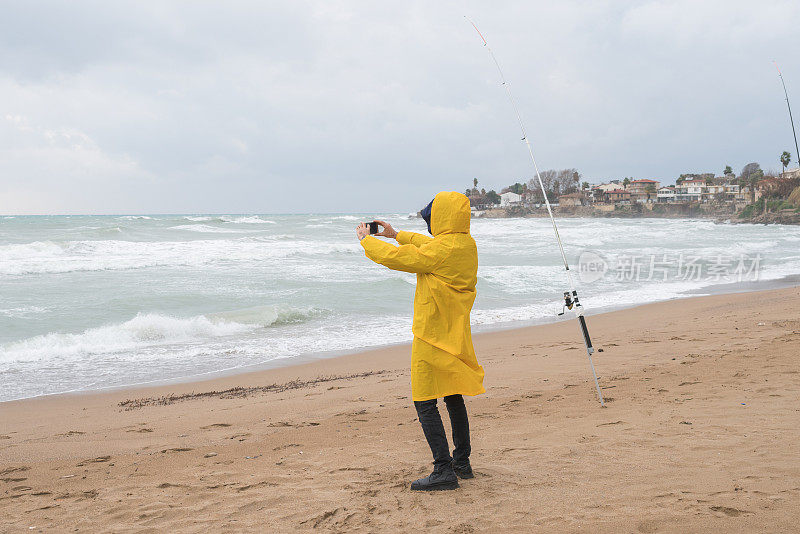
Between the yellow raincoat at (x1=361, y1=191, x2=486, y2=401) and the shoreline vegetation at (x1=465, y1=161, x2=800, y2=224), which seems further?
the shoreline vegetation at (x1=465, y1=161, x2=800, y2=224)

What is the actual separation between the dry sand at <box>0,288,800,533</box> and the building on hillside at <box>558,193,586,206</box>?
12201cm

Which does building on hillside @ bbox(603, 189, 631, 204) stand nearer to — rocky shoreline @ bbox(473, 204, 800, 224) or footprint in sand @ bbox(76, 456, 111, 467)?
rocky shoreline @ bbox(473, 204, 800, 224)

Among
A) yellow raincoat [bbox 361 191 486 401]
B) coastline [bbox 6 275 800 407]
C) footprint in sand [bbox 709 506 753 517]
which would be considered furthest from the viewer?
coastline [bbox 6 275 800 407]

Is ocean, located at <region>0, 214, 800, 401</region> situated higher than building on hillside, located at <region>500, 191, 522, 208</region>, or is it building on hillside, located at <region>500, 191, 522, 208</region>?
building on hillside, located at <region>500, 191, 522, 208</region>

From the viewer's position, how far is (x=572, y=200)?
126m

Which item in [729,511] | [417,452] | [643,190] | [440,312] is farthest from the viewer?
[643,190]

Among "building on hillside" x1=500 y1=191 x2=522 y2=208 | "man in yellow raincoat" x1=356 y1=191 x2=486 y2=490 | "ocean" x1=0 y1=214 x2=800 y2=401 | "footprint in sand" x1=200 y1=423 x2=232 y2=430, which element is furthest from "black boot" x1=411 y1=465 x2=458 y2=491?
"building on hillside" x1=500 y1=191 x2=522 y2=208

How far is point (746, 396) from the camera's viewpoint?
4.88 metres

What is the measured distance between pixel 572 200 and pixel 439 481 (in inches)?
5088

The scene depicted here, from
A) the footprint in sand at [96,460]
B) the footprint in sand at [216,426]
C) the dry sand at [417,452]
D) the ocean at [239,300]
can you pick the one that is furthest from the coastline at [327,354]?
the footprint in sand at [96,460]

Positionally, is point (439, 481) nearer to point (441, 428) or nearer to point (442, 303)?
point (441, 428)

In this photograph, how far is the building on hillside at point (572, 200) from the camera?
409 ft

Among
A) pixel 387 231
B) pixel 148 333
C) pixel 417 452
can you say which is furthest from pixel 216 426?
pixel 148 333

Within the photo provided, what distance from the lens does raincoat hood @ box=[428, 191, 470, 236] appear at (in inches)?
128
